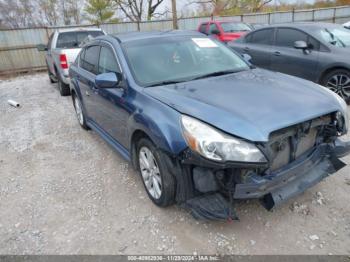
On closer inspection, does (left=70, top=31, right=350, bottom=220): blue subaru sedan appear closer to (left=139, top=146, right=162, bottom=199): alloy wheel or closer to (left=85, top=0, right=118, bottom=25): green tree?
(left=139, top=146, right=162, bottom=199): alloy wheel

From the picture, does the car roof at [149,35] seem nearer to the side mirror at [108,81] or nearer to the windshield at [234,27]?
the side mirror at [108,81]

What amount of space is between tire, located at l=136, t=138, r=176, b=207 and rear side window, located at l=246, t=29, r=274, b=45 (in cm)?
492

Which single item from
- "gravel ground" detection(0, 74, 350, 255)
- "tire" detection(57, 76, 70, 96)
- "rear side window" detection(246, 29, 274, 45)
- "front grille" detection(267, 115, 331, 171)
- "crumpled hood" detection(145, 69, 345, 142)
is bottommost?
"gravel ground" detection(0, 74, 350, 255)

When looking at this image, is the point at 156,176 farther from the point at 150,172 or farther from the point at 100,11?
the point at 100,11

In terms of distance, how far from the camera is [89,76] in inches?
162

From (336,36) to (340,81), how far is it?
3.50 ft

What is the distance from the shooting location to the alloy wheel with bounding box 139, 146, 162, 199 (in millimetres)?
2748

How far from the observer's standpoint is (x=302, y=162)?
242 cm

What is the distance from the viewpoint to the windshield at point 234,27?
434 inches

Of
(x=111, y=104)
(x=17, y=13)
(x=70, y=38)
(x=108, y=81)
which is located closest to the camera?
(x=108, y=81)

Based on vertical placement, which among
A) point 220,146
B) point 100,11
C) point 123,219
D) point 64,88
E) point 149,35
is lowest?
point 123,219

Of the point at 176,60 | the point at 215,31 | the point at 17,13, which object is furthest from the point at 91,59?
the point at 17,13

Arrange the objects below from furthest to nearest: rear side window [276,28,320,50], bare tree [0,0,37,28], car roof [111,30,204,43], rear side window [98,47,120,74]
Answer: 1. bare tree [0,0,37,28]
2. rear side window [276,28,320,50]
3. car roof [111,30,204,43]
4. rear side window [98,47,120,74]

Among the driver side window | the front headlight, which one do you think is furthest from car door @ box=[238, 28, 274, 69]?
the front headlight
